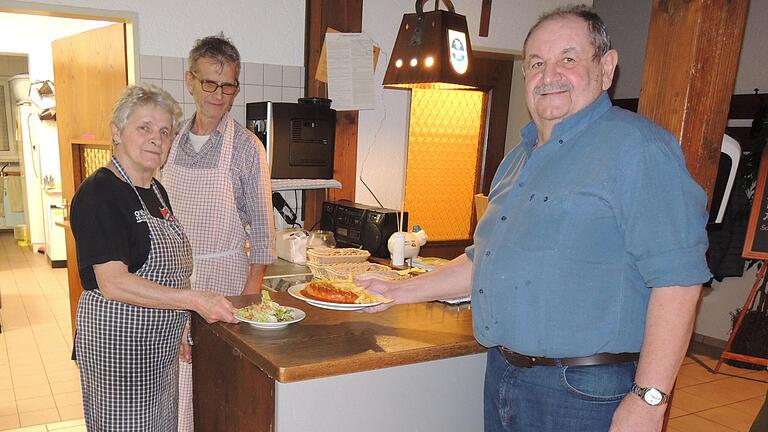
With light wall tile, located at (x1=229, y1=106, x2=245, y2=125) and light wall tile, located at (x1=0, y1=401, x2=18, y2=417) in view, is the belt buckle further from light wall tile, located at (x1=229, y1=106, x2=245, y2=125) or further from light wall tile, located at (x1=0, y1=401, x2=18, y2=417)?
light wall tile, located at (x1=0, y1=401, x2=18, y2=417)

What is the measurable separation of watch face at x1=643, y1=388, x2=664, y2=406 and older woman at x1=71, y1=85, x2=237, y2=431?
1.12 metres

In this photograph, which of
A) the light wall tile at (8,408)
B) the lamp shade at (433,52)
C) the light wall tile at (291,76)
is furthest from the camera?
the light wall tile at (291,76)

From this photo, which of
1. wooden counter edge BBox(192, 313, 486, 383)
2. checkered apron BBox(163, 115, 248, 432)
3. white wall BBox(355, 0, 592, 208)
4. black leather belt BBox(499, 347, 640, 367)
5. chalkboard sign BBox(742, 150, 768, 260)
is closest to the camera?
black leather belt BBox(499, 347, 640, 367)

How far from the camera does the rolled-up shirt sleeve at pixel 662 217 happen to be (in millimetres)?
1115

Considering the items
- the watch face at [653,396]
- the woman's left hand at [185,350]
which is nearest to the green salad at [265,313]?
the woman's left hand at [185,350]

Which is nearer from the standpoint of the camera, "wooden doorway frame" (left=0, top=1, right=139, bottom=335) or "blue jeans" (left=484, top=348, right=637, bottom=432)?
"blue jeans" (left=484, top=348, right=637, bottom=432)

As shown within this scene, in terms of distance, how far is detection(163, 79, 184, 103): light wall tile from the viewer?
3.18 metres

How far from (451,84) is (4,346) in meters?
4.00

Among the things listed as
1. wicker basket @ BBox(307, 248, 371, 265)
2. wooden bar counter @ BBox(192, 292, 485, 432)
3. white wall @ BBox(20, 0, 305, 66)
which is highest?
white wall @ BBox(20, 0, 305, 66)

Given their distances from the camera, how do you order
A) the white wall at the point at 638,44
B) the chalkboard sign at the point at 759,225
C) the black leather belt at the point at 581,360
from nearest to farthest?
the black leather belt at the point at 581,360, the chalkboard sign at the point at 759,225, the white wall at the point at 638,44

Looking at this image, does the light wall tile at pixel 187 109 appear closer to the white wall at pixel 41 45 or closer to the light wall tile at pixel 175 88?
the light wall tile at pixel 175 88

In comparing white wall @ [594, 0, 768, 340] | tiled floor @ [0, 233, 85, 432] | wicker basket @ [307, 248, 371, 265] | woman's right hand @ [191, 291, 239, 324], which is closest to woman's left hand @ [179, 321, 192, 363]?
woman's right hand @ [191, 291, 239, 324]

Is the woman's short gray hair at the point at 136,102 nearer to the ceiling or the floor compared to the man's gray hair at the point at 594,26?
nearer to the floor

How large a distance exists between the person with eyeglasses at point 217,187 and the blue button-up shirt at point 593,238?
1244 mm
